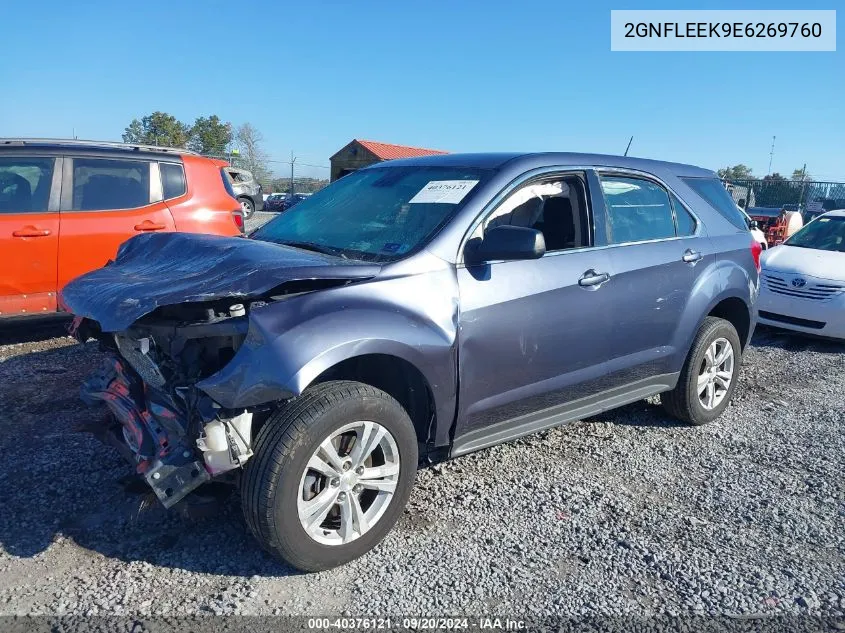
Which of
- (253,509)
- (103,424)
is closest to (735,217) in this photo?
(253,509)

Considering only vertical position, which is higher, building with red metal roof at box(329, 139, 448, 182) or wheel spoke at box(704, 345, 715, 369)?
building with red metal roof at box(329, 139, 448, 182)

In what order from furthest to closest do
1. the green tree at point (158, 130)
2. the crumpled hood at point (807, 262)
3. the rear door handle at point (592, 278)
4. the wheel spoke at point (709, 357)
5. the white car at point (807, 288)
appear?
the green tree at point (158, 130)
the crumpled hood at point (807, 262)
the white car at point (807, 288)
the wheel spoke at point (709, 357)
the rear door handle at point (592, 278)

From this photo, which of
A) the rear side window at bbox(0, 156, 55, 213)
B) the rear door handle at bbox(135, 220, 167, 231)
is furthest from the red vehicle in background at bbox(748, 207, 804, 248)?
the rear side window at bbox(0, 156, 55, 213)

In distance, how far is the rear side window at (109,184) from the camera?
6.07m

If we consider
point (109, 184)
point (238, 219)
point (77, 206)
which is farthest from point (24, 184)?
point (238, 219)

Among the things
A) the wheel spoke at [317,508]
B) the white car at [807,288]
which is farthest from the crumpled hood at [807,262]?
the wheel spoke at [317,508]

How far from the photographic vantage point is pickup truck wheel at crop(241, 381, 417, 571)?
2.61 metres

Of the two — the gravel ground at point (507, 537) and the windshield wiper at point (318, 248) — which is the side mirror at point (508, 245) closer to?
the windshield wiper at point (318, 248)

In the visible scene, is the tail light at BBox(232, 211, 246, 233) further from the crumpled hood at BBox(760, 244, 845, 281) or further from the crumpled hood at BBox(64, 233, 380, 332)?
the crumpled hood at BBox(760, 244, 845, 281)

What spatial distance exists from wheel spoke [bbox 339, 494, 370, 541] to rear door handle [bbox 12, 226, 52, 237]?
14.4 feet

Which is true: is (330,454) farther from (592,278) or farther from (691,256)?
(691,256)

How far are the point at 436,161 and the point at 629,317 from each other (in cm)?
144

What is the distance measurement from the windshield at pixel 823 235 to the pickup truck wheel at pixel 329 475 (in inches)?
285

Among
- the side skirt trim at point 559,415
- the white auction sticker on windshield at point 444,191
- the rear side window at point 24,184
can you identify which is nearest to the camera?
the side skirt trim at point 559,415
